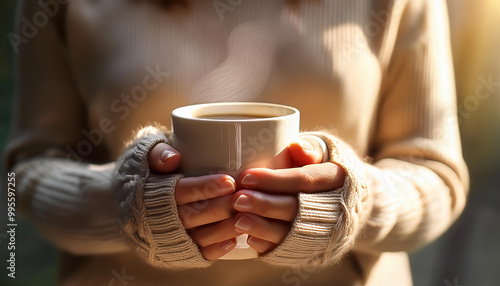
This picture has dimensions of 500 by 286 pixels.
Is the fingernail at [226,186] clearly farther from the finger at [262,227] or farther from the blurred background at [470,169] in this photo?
the blurred background at [470,169]

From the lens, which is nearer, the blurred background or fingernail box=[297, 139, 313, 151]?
fingernail box=[297, 139, 313, 151]

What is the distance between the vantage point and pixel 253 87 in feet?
1.32

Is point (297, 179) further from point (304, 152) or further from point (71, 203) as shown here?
point (71, 203)

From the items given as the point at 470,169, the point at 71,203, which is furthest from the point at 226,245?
the point at 470,169

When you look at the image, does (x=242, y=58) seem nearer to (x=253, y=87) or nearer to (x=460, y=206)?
(x=253, y=87)

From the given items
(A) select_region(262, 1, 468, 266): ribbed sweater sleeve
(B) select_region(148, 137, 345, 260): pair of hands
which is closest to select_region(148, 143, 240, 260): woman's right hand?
(B) select_region(148, 137, 345, 260): pair of hands

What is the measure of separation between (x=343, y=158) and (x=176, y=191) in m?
0.12

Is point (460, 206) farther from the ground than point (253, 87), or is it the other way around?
point (253, 87)

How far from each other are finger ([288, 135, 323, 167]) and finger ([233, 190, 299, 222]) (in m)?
0.03

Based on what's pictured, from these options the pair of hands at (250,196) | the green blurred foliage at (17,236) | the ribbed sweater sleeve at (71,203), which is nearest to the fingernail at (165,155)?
the pair of hands at (250,196)

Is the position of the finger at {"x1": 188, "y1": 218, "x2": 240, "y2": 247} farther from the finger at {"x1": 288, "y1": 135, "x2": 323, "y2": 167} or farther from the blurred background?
the blurred background

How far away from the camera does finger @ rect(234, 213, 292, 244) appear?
0.28 m

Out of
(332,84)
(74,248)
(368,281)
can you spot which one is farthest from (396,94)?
(74,248)

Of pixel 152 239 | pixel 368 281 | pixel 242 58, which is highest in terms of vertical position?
pixel 242 58
